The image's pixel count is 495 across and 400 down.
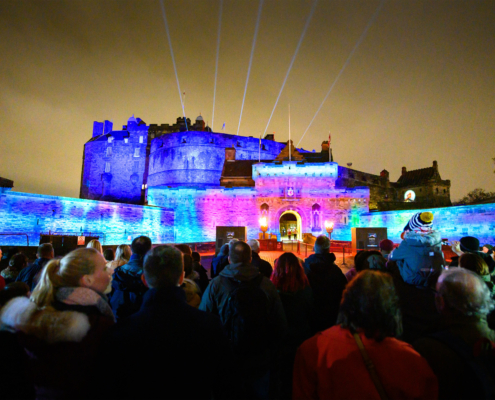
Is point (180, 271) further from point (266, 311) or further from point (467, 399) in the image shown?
point (467, 399)

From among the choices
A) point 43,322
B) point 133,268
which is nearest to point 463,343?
point 43,322

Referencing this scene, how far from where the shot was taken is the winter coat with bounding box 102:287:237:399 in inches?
60.6

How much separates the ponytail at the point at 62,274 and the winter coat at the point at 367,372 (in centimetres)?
157

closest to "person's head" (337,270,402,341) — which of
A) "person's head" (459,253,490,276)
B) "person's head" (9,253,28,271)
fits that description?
"person's head" (459,253,490,276)

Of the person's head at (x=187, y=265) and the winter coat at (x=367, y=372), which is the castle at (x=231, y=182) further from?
the winter coat at (x=367, y=372)

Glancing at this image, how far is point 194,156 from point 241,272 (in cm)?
3597

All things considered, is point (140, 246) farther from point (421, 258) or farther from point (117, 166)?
point (117, 166)

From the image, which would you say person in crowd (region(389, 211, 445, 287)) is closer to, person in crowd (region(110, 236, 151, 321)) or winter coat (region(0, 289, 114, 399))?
person in crowd (region(110, 236, 151, 321))

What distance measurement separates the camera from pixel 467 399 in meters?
1.45

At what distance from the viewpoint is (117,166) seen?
130 feet

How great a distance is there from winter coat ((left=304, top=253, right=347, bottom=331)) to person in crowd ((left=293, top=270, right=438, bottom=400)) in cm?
193

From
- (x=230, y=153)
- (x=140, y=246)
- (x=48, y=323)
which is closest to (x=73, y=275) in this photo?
(x=48, y=323)

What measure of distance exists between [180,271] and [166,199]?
24818mm

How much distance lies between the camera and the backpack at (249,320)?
2.41 m
